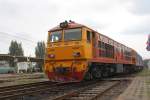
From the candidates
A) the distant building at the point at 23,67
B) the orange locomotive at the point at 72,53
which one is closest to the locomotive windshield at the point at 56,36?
the orange locomotive at the point at 72,53

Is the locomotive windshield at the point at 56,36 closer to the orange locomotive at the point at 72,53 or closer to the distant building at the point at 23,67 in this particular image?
the orange locomotive at the point at 72,53

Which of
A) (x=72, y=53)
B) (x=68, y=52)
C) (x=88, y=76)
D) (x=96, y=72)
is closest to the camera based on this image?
(x=72, y=53)

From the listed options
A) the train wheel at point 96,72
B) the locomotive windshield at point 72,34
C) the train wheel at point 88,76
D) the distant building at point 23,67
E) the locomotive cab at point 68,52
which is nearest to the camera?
the locomotive cab at point 68,52

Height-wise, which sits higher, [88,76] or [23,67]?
[23,67]

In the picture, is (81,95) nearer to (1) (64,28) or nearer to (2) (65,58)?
(2) (65,58)

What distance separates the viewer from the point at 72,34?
57.2ft


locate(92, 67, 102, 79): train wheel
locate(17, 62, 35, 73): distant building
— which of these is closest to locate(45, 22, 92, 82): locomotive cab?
locate(92, 67, 102, 79): train wheel

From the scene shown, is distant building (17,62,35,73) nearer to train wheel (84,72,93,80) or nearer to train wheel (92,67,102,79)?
train wheel (92,67,102,79)

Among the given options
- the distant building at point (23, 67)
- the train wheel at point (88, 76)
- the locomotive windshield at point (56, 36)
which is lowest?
the train wheel at point (88, 76)

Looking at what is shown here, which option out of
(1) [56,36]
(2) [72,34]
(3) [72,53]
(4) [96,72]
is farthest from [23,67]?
(3) [72,53]

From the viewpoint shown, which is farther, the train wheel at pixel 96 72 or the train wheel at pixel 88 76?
the train wheel at pixel 96 72

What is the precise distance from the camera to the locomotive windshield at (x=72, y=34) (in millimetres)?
17109

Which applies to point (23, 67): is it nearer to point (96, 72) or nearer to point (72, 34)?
point (96, 72)

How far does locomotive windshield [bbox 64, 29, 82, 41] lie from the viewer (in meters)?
17.1
